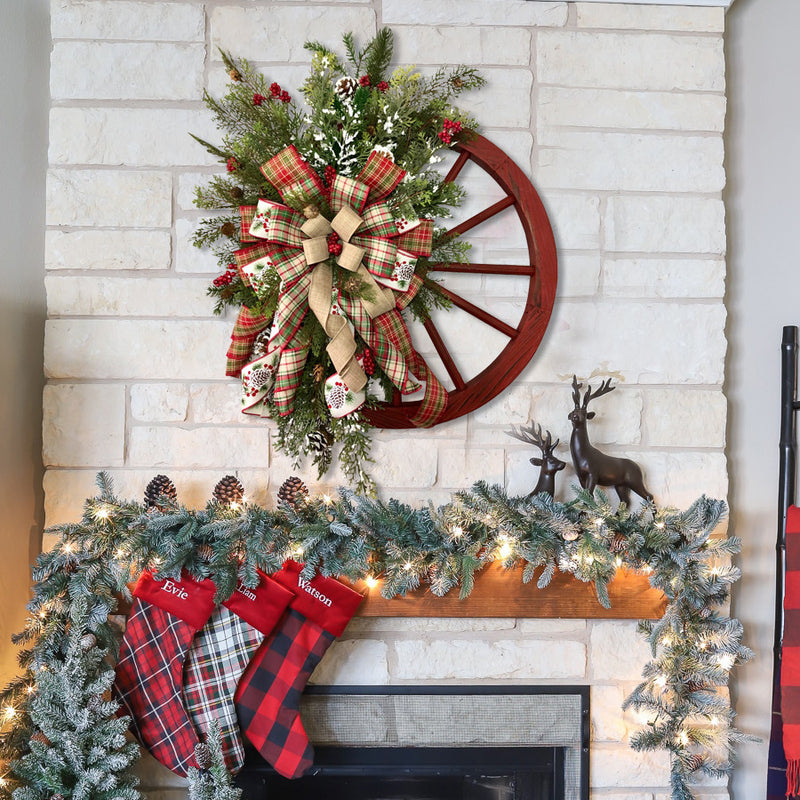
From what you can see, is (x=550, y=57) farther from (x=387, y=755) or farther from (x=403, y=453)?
(x=387, y=755)

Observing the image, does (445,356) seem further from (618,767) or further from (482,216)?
(618,767)

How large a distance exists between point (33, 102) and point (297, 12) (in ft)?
1.97

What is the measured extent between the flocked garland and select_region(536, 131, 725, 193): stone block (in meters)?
0.22

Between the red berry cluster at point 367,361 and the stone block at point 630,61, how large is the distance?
719mm

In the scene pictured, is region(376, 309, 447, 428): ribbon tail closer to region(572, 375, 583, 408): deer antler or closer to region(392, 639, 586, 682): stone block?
region(572, 375, 583, 408): deer antler

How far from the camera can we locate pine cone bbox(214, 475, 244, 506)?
1.47 metres

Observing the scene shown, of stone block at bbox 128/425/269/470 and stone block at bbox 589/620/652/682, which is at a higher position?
stone block at bbox 128/425/269/470

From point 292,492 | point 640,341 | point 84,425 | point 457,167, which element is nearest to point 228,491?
point 292,492

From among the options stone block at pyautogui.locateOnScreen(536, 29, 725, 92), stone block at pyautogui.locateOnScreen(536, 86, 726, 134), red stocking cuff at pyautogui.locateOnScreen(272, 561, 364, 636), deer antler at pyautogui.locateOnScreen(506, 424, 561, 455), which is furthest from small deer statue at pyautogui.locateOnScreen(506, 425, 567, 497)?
stone block at pyautogui.locateOnScreen(536, 29, 725, 92)

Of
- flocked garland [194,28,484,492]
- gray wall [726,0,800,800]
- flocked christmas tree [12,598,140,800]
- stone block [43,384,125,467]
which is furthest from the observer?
gray wall [726,0,800,800]

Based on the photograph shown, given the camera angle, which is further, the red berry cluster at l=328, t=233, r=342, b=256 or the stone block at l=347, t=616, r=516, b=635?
the stone block at l=347, t=616, r=516, b=635

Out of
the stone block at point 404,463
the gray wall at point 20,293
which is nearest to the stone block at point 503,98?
the stone block at point 404,463

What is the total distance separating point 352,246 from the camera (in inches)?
55.9

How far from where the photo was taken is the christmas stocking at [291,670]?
4.68 feet
